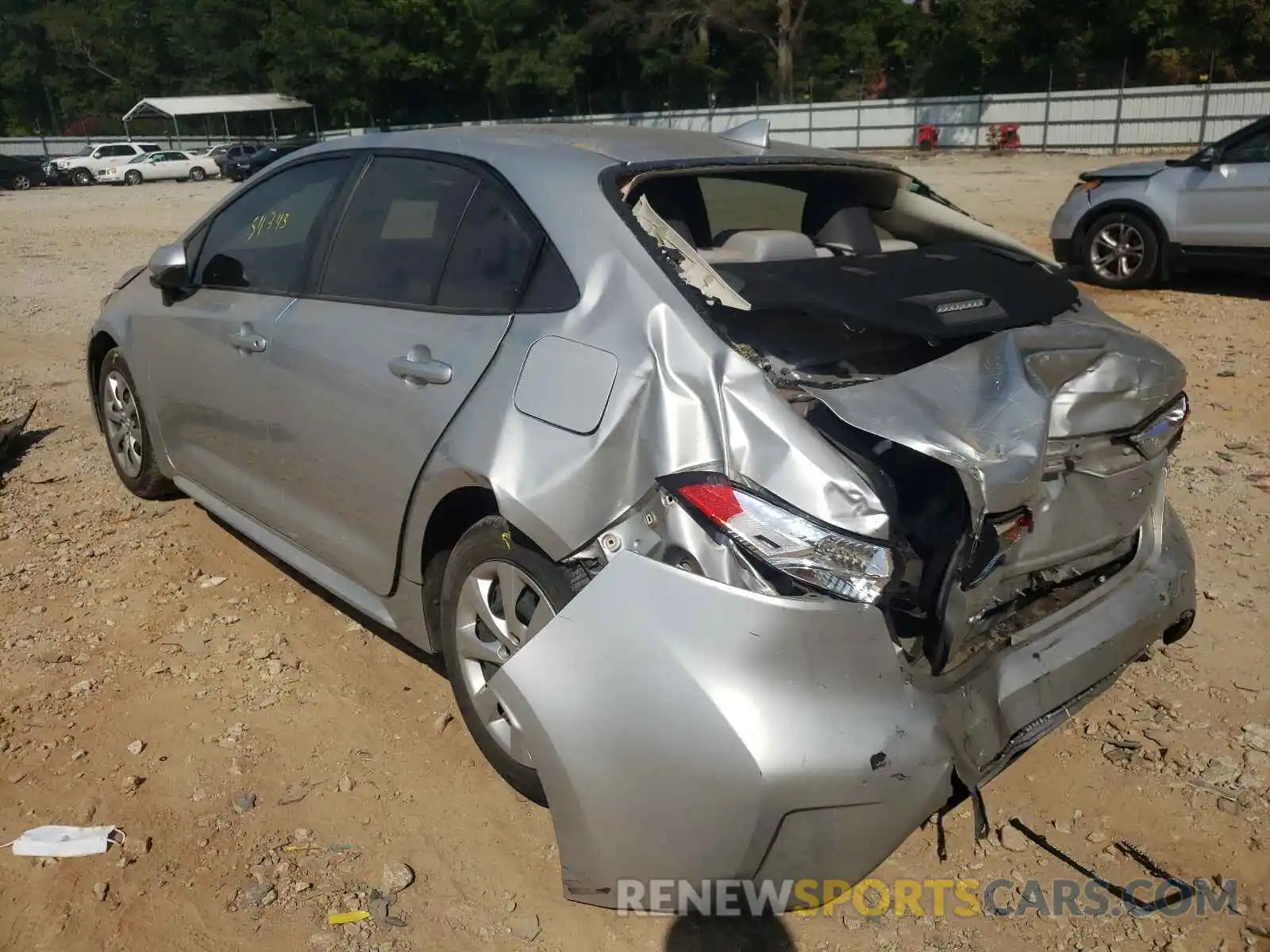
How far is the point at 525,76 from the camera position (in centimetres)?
5109

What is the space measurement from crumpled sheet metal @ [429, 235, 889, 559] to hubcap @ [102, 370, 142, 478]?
2.88m

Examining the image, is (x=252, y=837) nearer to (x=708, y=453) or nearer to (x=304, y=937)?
(x=304, y=937)

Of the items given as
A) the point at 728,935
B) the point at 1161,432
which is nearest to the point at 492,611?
the point at 728,935

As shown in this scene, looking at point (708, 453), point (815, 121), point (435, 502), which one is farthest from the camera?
point (815, 121)

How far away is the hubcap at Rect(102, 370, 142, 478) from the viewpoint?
193 inches

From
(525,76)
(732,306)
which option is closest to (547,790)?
(732,306)

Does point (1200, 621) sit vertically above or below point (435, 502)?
below

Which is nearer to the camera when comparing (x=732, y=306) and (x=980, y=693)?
(x=980, y=693)

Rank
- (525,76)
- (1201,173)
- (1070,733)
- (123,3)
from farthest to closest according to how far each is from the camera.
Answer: (123,3) → (525,76) → (1201,173) → (1070,733)

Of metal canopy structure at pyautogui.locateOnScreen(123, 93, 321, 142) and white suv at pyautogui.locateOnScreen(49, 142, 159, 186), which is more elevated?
metal canopy structure at pyautogui.locateOnScreen(123, 93, 321, 142)

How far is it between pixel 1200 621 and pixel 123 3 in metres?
81.4

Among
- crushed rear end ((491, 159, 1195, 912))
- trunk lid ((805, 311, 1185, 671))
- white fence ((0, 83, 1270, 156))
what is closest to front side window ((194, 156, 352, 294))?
crushed rear end ((491, 159, 1195, 912))

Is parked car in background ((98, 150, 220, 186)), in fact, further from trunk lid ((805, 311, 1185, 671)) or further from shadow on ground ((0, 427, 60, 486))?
trunk lid ((805, 311, 1185, 671))

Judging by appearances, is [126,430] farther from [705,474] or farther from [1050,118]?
[1050,118]
